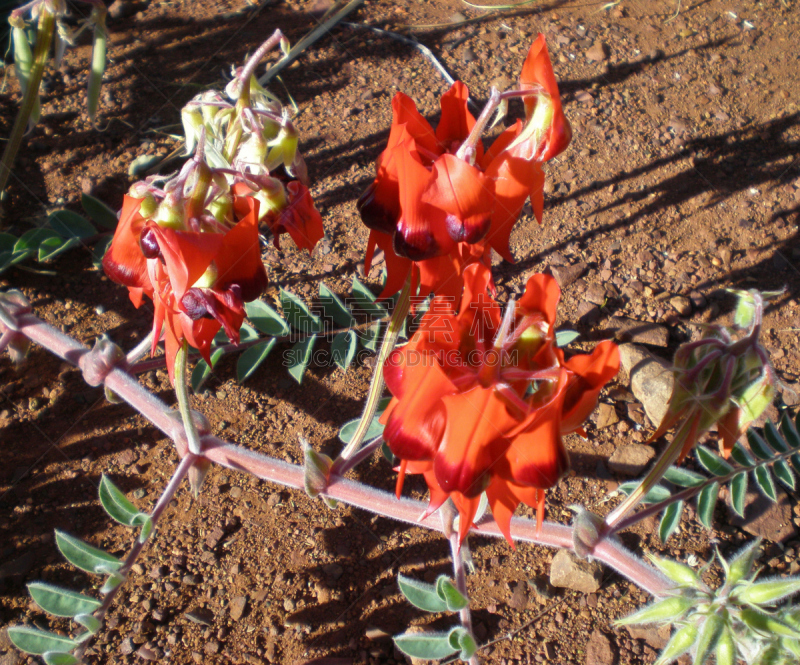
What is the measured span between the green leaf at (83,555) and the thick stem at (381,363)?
0.47 metres

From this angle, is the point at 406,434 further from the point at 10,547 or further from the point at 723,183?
the point at 723,183

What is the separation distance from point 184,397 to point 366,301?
64 cm

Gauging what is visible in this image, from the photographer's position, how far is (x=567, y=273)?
1.92 meters

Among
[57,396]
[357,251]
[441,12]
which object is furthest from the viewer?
[441,12]

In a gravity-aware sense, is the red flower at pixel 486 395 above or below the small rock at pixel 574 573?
above

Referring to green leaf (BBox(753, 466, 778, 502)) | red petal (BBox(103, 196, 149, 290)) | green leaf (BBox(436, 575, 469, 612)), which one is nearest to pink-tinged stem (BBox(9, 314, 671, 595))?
green leaf (BBox(436, 575, 469, 612))

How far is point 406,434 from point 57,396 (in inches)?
52.3

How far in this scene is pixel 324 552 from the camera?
153cm

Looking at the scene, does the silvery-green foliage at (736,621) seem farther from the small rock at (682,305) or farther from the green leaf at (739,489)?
the small rock at (682,305)

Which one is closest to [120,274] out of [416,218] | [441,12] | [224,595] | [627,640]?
[416,218]

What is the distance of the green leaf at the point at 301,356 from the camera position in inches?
63.6

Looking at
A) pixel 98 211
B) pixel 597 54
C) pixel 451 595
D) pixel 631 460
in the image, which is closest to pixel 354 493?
pixel 451 595

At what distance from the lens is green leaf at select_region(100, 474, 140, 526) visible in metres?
1.20

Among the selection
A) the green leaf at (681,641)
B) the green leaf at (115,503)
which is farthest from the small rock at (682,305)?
the green leaf at (115,503)
